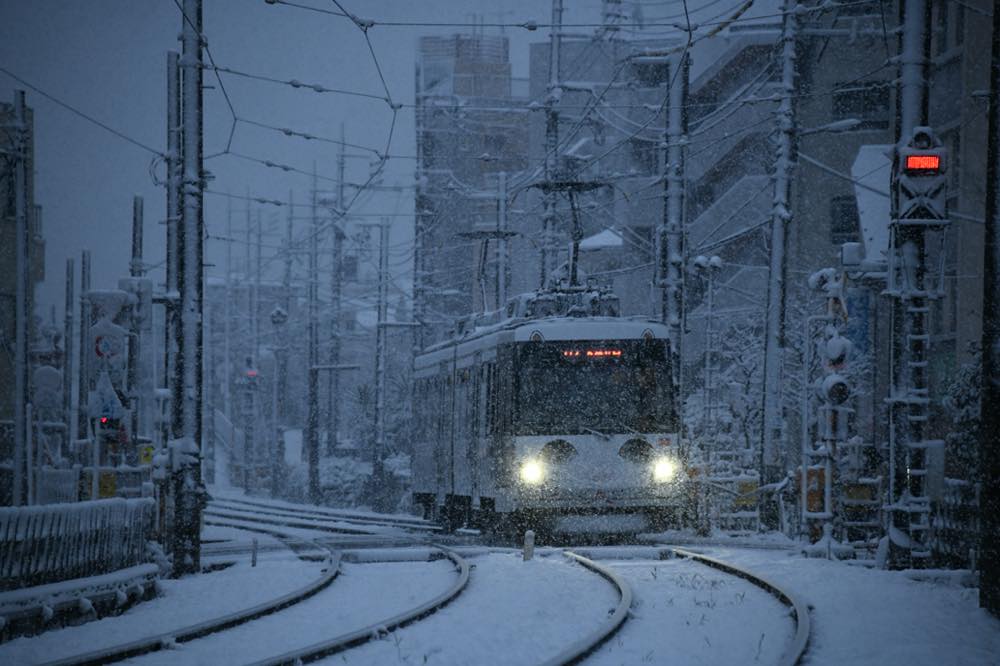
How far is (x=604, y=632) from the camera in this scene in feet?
34.1

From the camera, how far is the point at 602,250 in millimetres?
49219

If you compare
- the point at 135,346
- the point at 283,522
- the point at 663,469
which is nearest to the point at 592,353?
the point at 663,469

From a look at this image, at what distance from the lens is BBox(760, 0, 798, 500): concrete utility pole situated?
23.5 m

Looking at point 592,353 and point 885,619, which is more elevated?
point 592,353

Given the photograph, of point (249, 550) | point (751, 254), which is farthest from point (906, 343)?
point (751, 254)

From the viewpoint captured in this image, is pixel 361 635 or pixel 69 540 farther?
pixel 69 540

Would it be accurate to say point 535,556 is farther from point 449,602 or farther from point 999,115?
point 999,115

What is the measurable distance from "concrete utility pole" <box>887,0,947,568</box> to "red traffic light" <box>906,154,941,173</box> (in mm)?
171

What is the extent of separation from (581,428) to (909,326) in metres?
5.59

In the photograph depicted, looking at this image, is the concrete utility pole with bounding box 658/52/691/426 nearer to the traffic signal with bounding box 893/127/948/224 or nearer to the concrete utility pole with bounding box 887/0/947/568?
the concrete utility pole with bounding box 887/0/947/568

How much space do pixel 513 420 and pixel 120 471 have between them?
302 inches

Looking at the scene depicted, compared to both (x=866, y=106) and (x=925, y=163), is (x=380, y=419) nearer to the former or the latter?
(x=866, y=106)

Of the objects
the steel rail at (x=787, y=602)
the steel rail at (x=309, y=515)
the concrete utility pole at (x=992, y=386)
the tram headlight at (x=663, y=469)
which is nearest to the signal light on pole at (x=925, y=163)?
the concrete utility pole at (x=992, y=386)

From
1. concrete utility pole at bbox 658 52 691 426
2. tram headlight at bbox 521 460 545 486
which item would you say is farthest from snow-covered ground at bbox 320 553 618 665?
concrete utility pole at bbox 658 52 691 426
